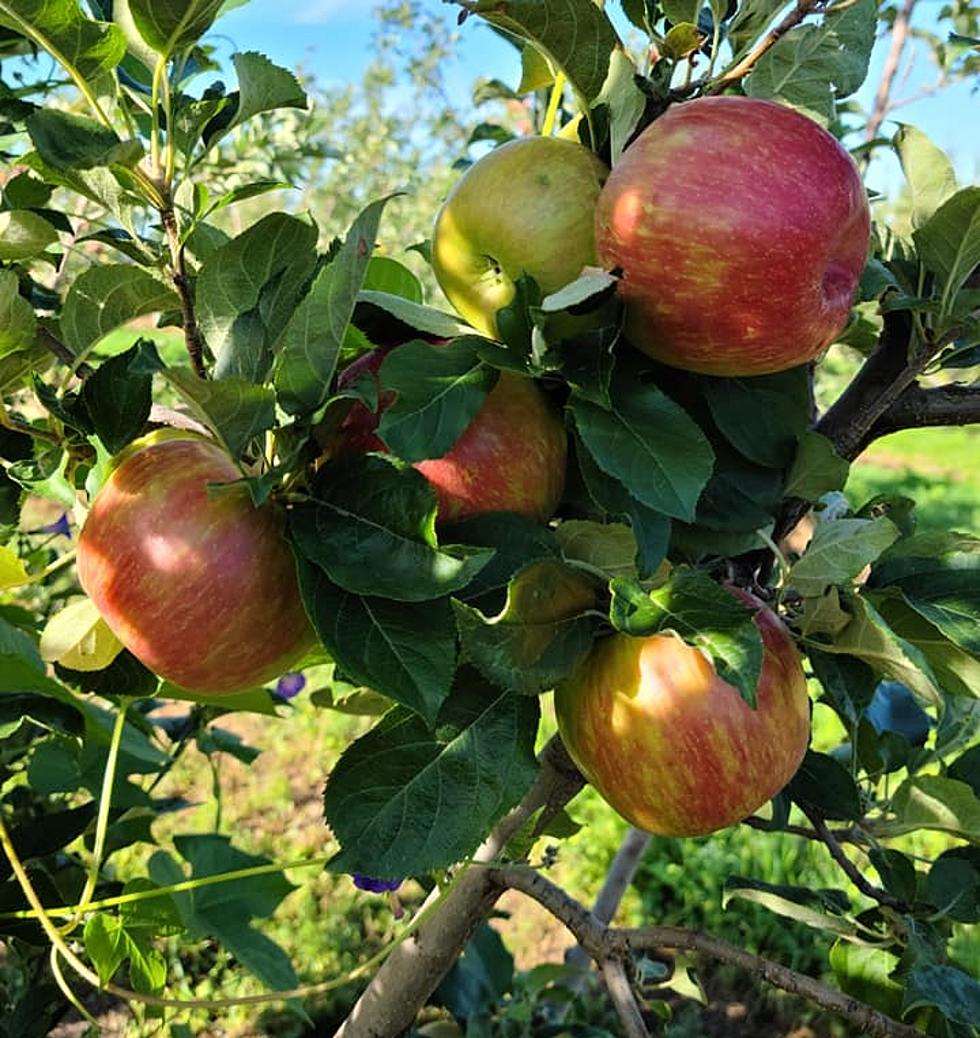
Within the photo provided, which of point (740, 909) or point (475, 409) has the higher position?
point (475, 409)

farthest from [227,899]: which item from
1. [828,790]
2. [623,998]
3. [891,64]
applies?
[891,64]

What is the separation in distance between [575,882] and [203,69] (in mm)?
2253

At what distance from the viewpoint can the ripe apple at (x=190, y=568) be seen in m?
0.58

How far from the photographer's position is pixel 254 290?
616mm

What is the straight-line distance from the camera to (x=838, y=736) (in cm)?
339

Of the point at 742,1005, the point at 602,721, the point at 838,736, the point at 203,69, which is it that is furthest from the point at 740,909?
the point at 203,69

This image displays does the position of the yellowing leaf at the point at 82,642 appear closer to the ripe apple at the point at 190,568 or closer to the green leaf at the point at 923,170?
the ripe apple at the point at 190,568

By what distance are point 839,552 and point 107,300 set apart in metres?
0.46

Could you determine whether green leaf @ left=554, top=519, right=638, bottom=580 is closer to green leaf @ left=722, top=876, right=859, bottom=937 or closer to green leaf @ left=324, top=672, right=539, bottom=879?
green leaf @ left=324, top=672, right=539, bottom=879

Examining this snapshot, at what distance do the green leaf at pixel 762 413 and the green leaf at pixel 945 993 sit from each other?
410mm

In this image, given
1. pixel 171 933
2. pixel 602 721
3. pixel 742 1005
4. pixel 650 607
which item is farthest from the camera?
pixel 742 1005

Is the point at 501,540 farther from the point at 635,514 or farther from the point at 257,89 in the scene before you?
the point at 257,89

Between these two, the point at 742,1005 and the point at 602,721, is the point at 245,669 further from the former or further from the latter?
the point at 742,1005

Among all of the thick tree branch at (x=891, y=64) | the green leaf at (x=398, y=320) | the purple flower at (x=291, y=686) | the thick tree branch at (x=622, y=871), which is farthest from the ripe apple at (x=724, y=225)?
the thick tree branch at (x=891, y=64)
